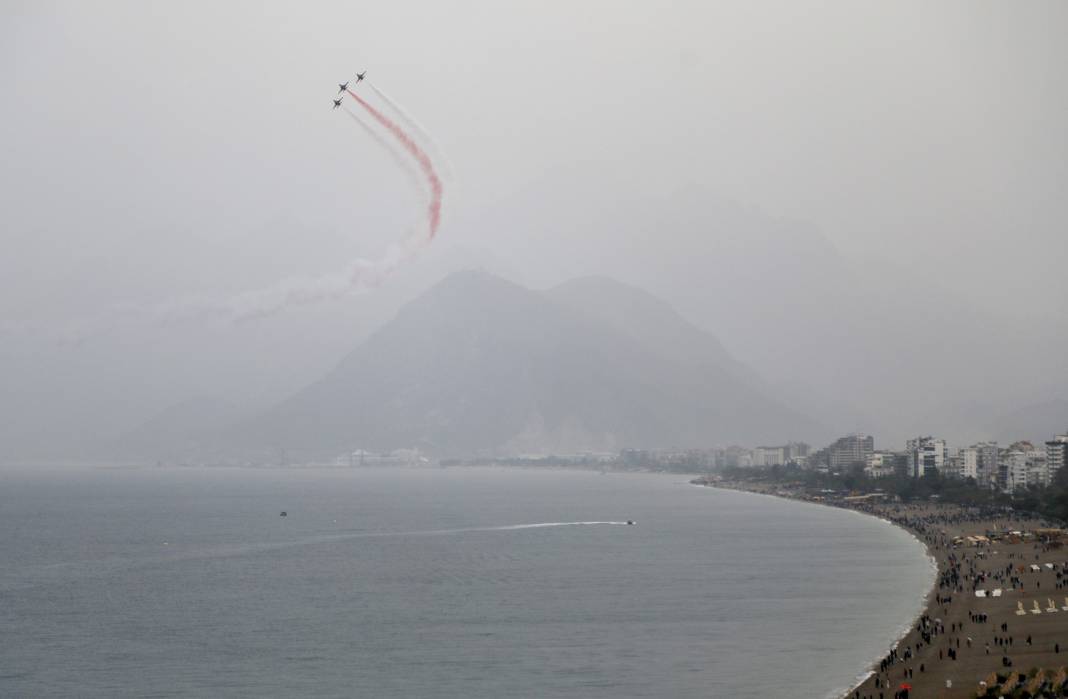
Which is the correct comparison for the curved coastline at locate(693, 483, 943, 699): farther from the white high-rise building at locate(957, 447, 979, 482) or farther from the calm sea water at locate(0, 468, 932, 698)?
the white high-rise building at locate(957, 447, 979, 482)

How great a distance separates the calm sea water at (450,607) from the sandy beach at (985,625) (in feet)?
4.60

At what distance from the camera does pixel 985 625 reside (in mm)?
46438

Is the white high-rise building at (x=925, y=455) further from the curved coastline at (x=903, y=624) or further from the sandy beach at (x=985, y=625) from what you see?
the sandy beach at (x=985, y=625)

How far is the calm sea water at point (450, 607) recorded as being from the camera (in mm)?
38406

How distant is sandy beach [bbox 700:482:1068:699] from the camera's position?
119 feet

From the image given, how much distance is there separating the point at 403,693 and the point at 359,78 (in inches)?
1066

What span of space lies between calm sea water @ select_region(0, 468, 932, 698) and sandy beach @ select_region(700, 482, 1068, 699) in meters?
1.40

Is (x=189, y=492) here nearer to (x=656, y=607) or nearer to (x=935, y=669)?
(x=656, y=607)

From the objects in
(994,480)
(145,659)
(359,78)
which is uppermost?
(359,78)

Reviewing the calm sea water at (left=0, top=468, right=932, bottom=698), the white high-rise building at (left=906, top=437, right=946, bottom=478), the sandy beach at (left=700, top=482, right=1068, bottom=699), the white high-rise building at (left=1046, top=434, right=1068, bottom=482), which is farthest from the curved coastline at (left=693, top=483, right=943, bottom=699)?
the white high-rise building at (left=906, top=437, right=946, bottom=478)

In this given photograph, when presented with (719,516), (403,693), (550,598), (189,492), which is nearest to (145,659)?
(403,693)

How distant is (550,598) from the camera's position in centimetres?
5494

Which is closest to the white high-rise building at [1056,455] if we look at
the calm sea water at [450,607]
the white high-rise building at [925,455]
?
the white high-rise building at [925,455]

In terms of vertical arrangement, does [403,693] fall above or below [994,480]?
below
